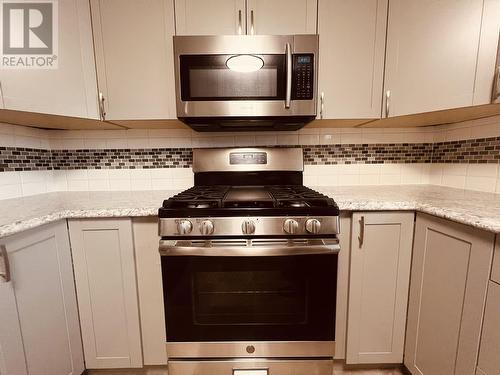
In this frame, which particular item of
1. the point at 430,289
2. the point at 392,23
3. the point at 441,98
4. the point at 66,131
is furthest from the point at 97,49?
the point at 430,289

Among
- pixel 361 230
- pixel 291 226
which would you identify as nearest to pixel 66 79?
pixel 291 226

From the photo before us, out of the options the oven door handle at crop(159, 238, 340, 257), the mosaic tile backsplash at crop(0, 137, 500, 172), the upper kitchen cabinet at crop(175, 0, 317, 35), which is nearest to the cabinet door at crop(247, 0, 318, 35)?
the upper kitchen cabinet at crop(175, 0, 317, 35)

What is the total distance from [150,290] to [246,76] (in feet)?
3.78

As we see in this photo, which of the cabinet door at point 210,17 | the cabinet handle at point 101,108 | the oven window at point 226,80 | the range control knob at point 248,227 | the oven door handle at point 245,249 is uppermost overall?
the cabinet door at point 210,17

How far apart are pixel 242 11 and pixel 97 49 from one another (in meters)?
0.77

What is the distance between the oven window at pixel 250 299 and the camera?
103 cm

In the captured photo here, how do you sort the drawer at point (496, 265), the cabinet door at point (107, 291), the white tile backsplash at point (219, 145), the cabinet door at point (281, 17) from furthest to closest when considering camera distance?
1. the white tile backsplash at point (219, 145)
2. the cabinet door at point (281, 17)
3. the cabinet door at point (107, 291)
4. the drawer at point (496, 265)

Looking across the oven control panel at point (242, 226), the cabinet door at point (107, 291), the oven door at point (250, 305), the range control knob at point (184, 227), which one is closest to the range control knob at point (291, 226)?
the oven control panel at point (242, 226)

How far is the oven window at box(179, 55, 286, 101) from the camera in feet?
3.84

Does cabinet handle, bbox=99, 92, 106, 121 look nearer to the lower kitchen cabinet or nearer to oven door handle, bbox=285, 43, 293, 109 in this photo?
the lower kitchen cabinet

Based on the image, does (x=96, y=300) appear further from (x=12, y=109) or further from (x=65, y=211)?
(x=12, y=109)

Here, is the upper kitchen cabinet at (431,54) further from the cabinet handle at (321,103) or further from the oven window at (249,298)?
the oven window at (249,298)

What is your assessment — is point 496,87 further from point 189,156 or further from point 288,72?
point 189,156

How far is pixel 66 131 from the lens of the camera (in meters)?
1.60
